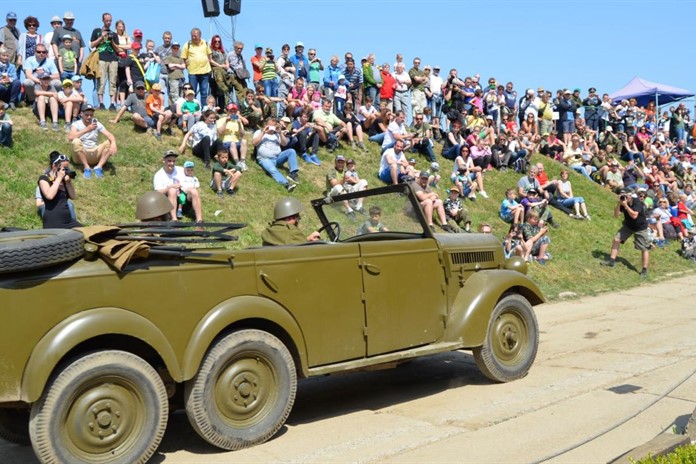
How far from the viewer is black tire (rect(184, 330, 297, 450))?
546 cm

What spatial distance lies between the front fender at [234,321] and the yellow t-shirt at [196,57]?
1234cm

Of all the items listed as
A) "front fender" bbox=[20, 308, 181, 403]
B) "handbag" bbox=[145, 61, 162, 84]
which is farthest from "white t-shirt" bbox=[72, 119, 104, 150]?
"front fender" bbox=[20, 308, 181, 403]

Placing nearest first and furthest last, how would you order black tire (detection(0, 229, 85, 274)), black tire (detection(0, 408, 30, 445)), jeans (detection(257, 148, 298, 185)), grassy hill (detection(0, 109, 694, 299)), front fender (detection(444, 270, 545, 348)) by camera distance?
black tire (detection(0, 229, 85, 274)) < black tire (detection(0, 408, 30, 445)) < front fender (detection(444, 270, 545, 348)) < grassy hill (detection(0, 109, 694, 299)) < jeans (detection(257, 148, 298, 185))

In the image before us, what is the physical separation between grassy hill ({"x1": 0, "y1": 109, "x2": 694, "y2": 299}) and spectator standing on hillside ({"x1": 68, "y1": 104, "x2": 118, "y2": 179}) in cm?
24

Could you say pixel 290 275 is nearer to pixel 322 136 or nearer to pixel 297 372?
pixel 297 372

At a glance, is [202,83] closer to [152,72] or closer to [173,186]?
[152,72]

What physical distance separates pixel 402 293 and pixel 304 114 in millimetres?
11380

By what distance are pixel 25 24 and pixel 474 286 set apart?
11937 mm

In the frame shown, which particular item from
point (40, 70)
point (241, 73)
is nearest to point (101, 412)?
point (40, 70)

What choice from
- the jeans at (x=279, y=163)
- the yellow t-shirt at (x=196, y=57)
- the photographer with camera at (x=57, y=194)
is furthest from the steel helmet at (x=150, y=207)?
the yellow t-shirt at (x=196, y=57)

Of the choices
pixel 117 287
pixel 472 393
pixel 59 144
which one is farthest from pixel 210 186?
pixel 117 287

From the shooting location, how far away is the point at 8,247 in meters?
4.72

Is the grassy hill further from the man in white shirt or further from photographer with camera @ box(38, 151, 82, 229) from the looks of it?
photographer with camera @ box(38, 151, 82, 229)

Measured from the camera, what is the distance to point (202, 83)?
17359 mm
